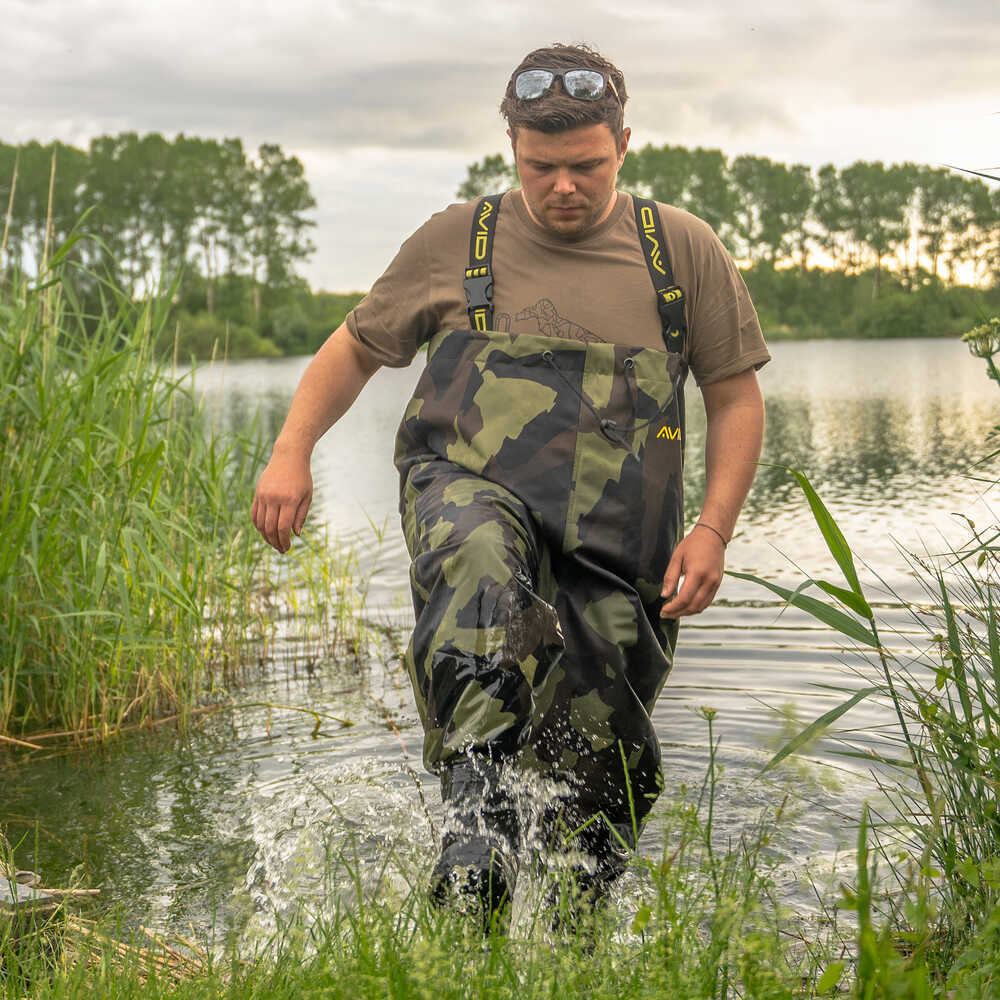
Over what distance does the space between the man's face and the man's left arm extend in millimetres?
700

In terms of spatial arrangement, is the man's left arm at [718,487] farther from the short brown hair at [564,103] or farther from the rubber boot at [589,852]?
the short brown hair at [564,103]

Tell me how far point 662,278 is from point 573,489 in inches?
30.2

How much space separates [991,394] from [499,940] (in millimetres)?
24313

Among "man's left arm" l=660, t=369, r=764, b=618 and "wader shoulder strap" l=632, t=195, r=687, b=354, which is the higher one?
"wader shoulder strap" l=632, t=195, r=687, b=354

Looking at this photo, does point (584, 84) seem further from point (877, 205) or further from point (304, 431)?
point (877, 205)

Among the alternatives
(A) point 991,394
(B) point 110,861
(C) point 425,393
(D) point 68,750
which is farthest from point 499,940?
(A) point 991,394

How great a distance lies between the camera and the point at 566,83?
12.3 feet

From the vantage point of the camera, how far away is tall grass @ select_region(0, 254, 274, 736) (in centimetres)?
539

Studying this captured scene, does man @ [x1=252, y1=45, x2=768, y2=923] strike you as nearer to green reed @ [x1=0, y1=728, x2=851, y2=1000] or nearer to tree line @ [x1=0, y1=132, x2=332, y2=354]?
green reed @ [x1=0, y1=728, x2=851, y2=1000]

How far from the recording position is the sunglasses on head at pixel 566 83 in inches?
147

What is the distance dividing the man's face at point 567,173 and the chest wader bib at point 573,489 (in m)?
0.22

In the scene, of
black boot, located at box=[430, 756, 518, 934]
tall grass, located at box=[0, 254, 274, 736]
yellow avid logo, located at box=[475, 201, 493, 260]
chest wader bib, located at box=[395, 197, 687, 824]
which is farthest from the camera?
tall grass, located at box=[0, 254, 274, 736]

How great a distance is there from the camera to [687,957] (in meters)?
2.29

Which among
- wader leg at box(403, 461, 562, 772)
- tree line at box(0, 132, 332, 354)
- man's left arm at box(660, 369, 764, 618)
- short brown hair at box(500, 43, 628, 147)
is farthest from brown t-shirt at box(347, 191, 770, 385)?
tree line at box(0, 132, 332, 354)
